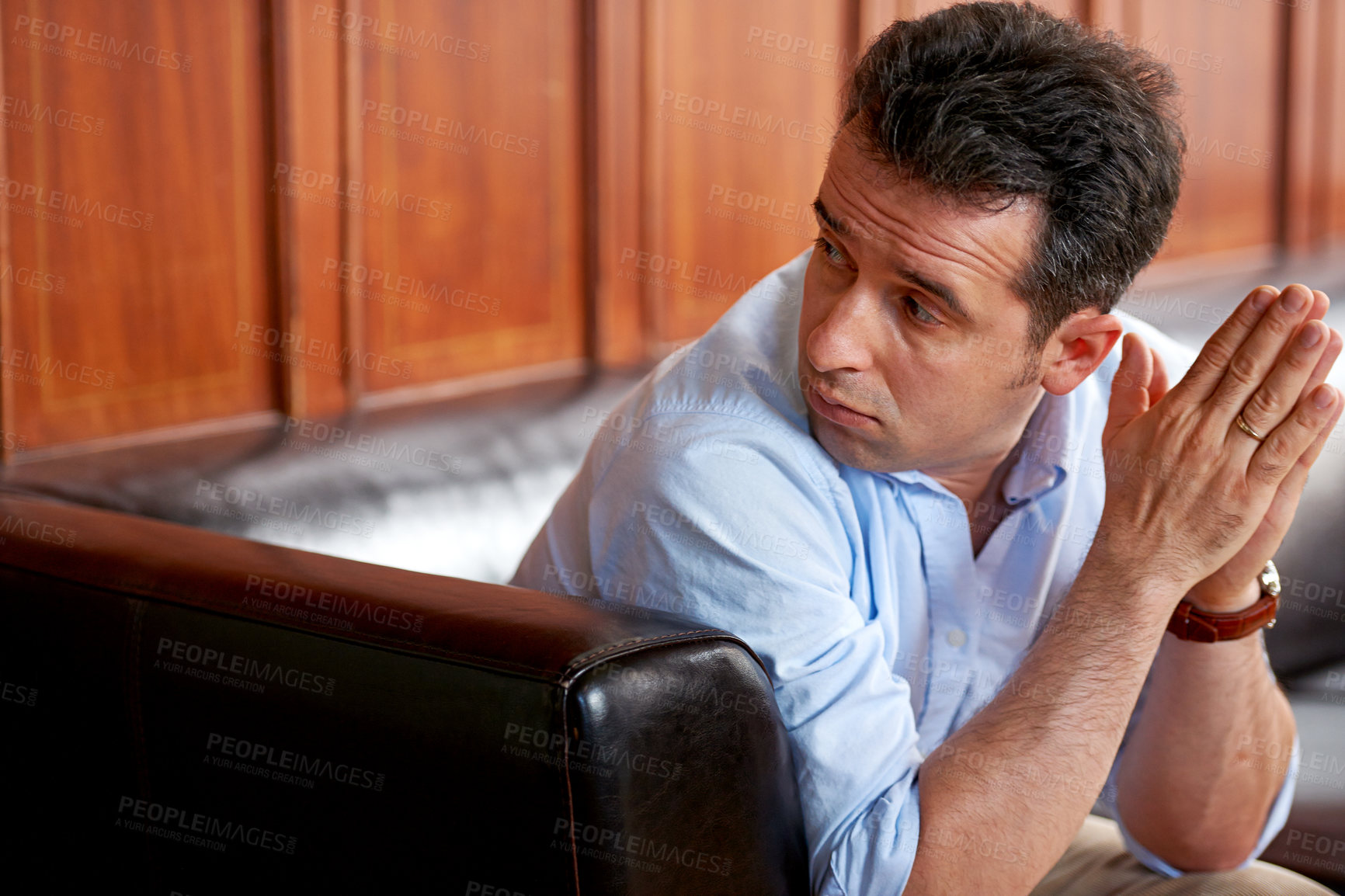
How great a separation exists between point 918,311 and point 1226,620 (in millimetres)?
519

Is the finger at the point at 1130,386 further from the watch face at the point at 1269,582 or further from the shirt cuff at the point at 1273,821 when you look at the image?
the shirt cuff at the point at 1273,821

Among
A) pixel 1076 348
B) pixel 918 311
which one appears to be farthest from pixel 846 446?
pixel 1076 348

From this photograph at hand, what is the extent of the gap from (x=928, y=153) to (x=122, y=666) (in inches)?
33.7

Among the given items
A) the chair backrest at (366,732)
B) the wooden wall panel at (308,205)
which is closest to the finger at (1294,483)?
the chair backrest at (366,732)

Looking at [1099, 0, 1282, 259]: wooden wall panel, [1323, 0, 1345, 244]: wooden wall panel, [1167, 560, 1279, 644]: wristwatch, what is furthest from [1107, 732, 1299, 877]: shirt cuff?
[1323, 0, 1345, 244]: wooden wall panel

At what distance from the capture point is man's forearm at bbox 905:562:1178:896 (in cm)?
108

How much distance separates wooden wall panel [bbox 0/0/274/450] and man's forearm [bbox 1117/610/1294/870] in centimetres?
145

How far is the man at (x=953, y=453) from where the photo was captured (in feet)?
3.62

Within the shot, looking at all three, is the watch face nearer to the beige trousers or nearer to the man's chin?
the beige trousers

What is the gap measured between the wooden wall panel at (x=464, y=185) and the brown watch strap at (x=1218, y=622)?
1411mm

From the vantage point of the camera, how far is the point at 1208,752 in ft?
4.61

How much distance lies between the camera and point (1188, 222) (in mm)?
3723

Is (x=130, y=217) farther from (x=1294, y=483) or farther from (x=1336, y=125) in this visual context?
(x=1336, y=125)

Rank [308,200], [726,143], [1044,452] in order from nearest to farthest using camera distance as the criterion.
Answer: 1. [1044,452]
2. [308,200]
3. [726,143]
